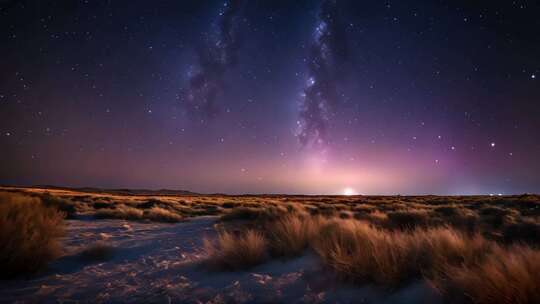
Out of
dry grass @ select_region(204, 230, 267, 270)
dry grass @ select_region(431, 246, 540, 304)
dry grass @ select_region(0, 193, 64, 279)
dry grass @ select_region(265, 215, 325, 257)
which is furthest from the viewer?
dry grass @ select_region(265, 215, 325, 257)

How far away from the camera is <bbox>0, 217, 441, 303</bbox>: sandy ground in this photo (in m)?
3.27

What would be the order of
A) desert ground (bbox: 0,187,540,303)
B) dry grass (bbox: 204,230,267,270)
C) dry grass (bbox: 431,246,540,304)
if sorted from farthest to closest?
dry grass (bbox: 204,230,267,270)
desert ground (bbox: 0,187,540,303)
dry grass (bbox: 431,246,540,304)

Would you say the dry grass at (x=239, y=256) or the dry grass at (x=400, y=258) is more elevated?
the dry grass at (x=400, y=258)

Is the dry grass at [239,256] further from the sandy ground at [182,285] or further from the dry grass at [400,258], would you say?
the dry grass at [400,258]

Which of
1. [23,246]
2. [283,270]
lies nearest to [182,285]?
[283,270]

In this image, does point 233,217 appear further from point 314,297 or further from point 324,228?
point 314,297

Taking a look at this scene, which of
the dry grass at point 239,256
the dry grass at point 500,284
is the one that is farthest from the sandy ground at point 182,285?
the dry grass at point 500,284

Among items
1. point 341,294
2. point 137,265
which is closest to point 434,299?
point 341,294

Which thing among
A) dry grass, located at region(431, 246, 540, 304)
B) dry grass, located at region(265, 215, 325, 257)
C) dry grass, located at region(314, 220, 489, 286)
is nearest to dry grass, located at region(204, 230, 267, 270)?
dry grass, located at region(265, 215, 325, 257)

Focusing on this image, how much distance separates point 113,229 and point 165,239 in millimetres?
2645

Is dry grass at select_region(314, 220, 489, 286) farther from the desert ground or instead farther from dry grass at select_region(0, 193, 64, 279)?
dry grass at select_region(0, 193, 64, 279)

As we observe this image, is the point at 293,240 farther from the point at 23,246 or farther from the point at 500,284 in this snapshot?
the point at 23,246

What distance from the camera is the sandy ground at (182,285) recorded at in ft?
10.7

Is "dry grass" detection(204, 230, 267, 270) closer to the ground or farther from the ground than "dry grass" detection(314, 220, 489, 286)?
closer to the ground
